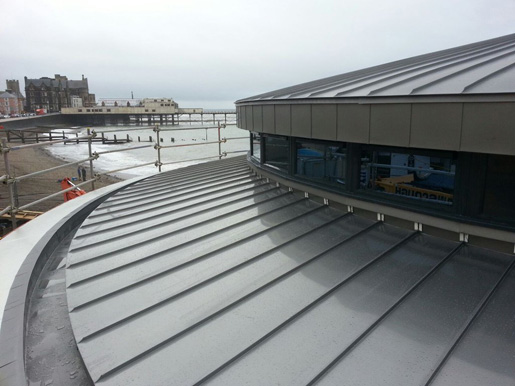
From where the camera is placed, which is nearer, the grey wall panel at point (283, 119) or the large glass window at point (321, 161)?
A: the large glass window at point (321, 161)

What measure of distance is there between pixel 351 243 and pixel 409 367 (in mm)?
1759

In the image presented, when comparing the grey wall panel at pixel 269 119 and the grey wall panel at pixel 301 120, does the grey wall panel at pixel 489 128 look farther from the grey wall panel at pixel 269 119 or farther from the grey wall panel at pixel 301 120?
the grey wall panel at pixel 269 119

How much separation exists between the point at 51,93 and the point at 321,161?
160055mm

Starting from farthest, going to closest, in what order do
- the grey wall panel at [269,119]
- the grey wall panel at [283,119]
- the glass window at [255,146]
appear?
the glass window at [255,146]
the grey wall panel at [269,119]
the grey wall panel at [283,119]

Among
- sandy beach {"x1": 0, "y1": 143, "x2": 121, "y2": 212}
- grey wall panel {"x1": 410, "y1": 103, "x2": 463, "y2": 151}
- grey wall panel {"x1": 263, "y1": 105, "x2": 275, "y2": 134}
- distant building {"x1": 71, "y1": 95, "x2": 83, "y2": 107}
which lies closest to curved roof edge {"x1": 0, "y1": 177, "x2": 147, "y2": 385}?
grey wall panel {"x1": 263, "y1": 105, "x2": 275, "y2": 134}

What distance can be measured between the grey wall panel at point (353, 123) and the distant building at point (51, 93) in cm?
14977

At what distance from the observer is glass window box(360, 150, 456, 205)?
3844 mm

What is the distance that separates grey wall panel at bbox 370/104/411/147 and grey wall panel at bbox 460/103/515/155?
52 cm

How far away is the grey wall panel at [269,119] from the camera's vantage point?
18.4 feet

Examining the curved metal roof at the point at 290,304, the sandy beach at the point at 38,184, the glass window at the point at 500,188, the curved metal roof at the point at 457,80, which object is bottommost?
the sandy beach at the point at 38,184

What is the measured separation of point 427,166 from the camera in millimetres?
3959

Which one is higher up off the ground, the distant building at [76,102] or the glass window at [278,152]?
the distant building at [76,102]

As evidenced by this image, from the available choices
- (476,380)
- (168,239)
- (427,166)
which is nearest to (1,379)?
(168,239)

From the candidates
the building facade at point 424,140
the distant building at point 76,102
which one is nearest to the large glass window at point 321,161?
the building facade at point 424,140
